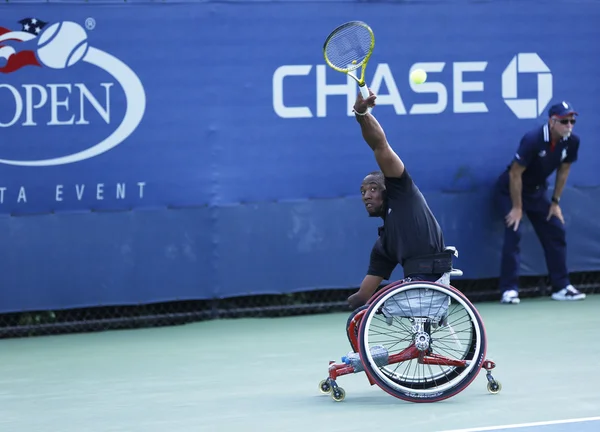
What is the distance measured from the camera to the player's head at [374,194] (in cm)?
577

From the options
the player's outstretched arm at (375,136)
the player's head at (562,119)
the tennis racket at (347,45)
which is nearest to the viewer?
the player's outstretched arm at (375,136)

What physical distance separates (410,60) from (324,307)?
2115 millimetres

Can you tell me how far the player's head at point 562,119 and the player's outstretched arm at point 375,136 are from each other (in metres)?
3.70

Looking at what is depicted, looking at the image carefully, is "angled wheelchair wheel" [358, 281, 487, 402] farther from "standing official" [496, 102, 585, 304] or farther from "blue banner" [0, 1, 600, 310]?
"standing official" [496, 102, 585, 304]

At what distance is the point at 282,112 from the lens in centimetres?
888

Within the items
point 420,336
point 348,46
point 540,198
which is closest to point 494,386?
point 420,336

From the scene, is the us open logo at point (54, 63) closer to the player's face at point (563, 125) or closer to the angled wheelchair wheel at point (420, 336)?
the player's face at point (563, 125)

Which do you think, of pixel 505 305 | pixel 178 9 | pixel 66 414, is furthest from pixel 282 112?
pixel 66 414

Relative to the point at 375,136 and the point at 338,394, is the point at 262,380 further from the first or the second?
the point at 375,136

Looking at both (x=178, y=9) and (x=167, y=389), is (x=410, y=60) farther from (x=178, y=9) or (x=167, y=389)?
(x=167, y=389)

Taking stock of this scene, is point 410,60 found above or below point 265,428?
above

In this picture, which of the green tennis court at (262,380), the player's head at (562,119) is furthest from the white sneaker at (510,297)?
the player's head at (562,119)

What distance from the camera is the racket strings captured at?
19.3 ft

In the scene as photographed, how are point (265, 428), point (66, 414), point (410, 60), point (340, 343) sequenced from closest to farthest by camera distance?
1. point (265, 428)
2. point (66, 414)
3. point (340, 343)
4. point (410, 60)
